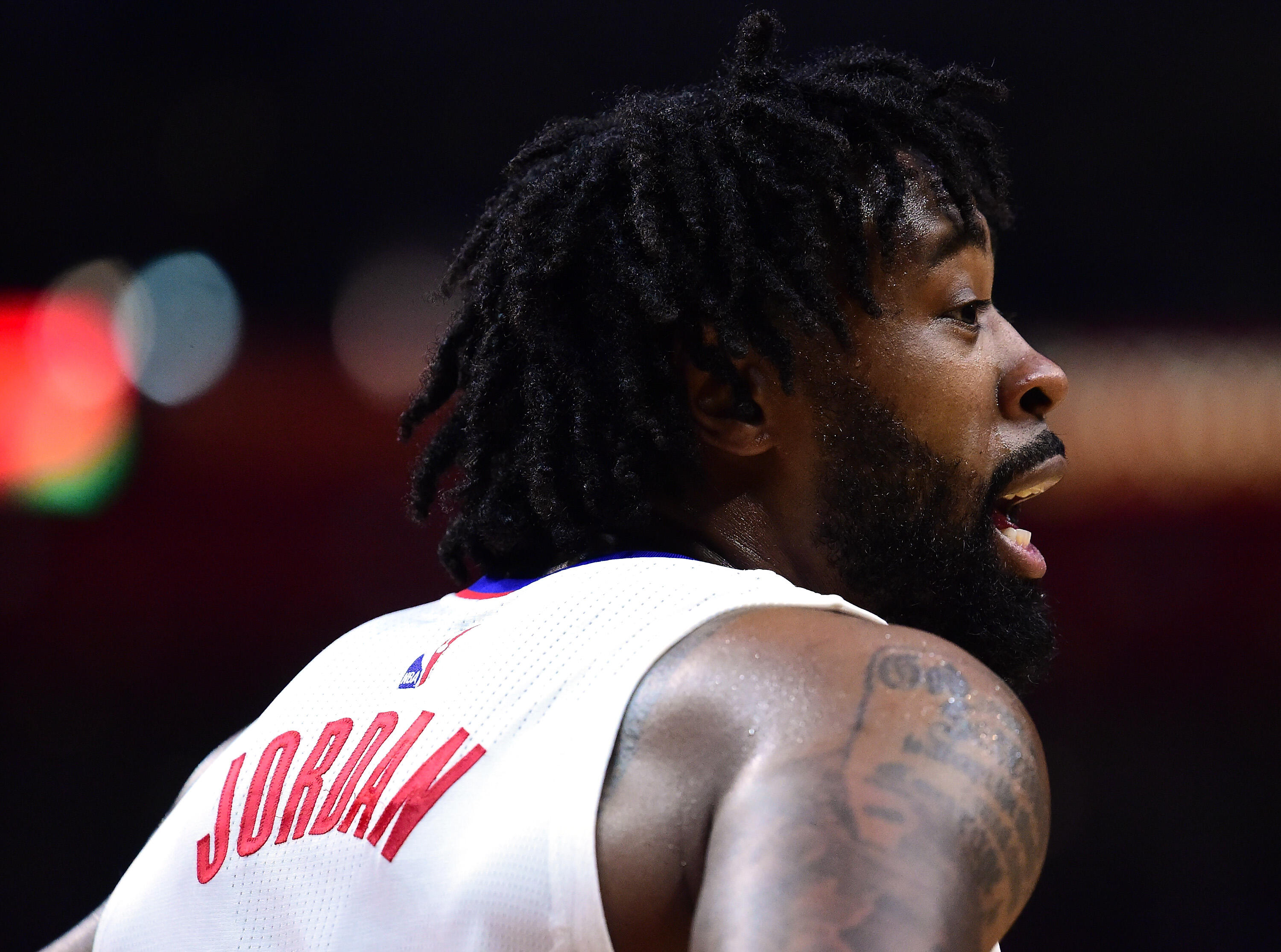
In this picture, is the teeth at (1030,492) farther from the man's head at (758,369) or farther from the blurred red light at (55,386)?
the blurred red light at (55,386)

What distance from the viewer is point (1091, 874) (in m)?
3.22

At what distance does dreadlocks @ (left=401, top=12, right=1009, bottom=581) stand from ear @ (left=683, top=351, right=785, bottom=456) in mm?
13

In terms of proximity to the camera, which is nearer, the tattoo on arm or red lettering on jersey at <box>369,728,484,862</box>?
the tattoo on arm

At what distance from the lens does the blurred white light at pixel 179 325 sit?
3.35 metres

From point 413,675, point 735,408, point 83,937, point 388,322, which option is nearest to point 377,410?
point 388,322

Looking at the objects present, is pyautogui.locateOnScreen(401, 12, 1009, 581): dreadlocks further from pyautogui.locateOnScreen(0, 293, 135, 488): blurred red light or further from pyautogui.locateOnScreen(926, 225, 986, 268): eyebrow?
pyautogui.locateOnScreen(0, 293, 135, 488): blurred red light

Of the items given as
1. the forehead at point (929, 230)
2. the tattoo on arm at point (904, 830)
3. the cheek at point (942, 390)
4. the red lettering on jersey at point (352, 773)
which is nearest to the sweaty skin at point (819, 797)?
the tattoo on arm at point (904, 830)

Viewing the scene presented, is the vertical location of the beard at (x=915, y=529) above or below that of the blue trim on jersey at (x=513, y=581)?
below

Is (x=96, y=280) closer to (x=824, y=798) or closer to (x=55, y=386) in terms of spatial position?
(x=55, y=386)

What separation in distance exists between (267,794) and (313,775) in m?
0.06

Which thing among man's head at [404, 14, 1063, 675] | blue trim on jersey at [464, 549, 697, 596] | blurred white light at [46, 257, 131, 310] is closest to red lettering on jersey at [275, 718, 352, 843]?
blue trim on jersey at [464, 549, 697, 596]

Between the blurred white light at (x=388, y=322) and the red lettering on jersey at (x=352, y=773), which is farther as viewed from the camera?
the blurred white light at (x=388, y=322)

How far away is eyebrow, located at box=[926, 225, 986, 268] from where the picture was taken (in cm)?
139

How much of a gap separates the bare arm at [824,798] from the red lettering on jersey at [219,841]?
0.42 m
